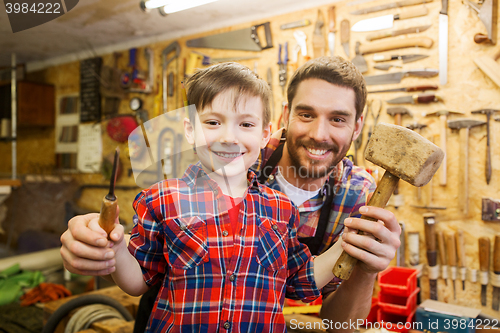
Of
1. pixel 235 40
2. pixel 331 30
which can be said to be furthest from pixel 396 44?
pixel 235 40

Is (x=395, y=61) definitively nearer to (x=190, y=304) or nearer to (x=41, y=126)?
(x=190, y=304)

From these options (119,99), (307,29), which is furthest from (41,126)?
(307,29)

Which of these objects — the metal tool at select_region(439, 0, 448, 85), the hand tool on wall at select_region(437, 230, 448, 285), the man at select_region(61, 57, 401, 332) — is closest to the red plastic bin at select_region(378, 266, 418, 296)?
the hand tool on wall at select_region(437, 230, 448, 285)

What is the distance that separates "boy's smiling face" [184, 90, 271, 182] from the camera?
1.62 ft

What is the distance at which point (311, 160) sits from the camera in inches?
29.5

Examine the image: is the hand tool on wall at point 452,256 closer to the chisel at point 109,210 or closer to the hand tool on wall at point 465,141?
the hand tool on wall at point 465,141

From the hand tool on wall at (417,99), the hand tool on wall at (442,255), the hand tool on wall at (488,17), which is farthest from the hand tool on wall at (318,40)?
the hand tool on wall at (442,255)

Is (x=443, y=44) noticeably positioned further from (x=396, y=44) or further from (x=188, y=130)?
(x=188, y=130)

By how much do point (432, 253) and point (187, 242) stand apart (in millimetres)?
1444

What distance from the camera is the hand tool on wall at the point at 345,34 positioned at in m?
1.57

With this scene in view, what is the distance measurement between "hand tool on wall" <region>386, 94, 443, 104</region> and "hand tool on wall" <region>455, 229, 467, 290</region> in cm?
62

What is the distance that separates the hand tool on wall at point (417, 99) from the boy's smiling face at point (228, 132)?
105 centimetres

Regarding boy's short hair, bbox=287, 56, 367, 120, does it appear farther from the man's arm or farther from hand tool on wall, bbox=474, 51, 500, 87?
hand tool on wall, bbox=474, 51, 500, 87

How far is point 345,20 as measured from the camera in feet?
5.14
